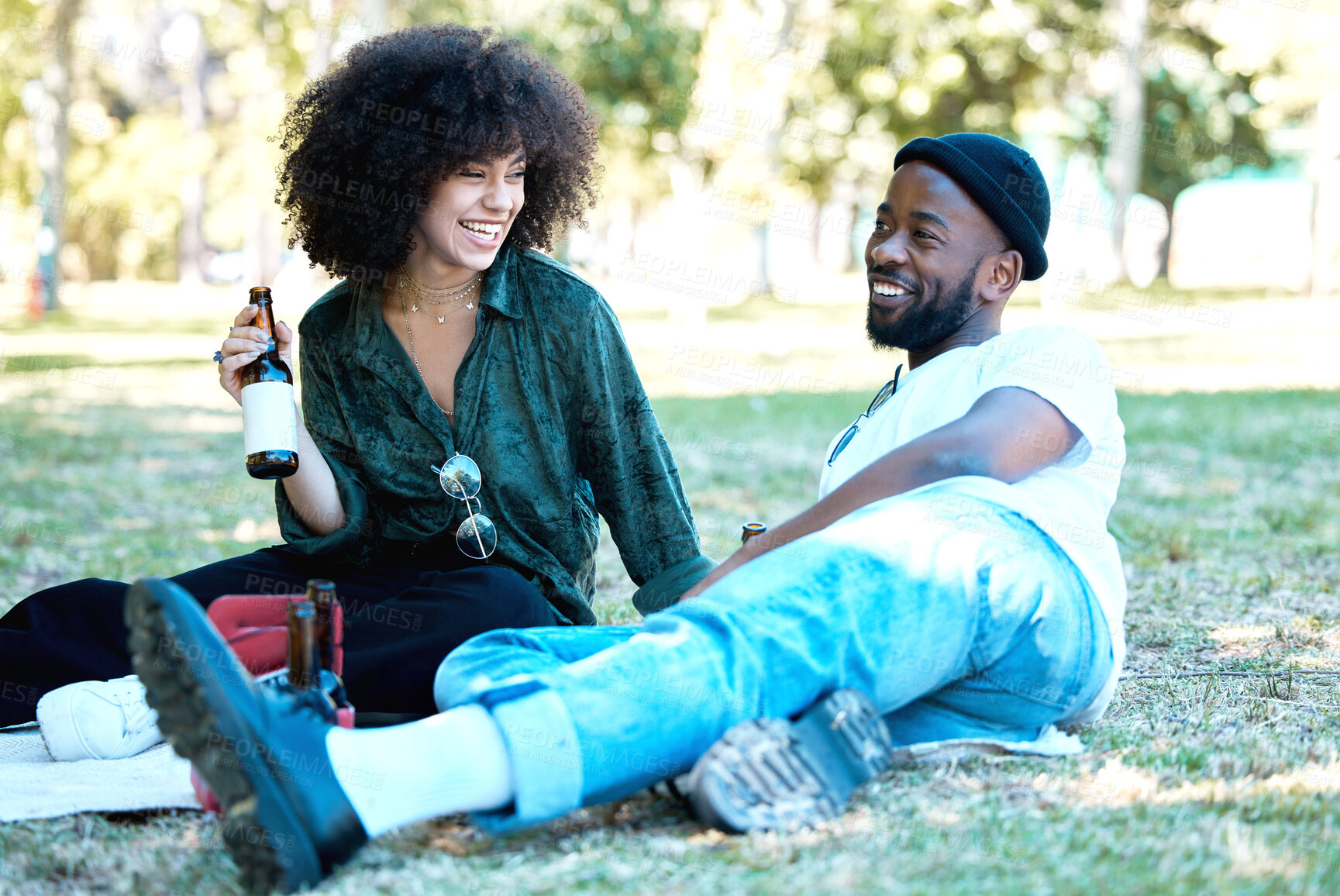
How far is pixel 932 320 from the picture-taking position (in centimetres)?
348

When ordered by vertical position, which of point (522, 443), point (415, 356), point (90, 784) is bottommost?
point (90, 784)

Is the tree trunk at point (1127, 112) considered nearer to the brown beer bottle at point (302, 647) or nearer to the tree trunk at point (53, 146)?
the tree trunk at point (53, 146)

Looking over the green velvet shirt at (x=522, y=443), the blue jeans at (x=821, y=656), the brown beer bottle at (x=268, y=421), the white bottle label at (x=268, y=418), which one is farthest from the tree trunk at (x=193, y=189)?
the blue jeans at (x=821, y=656)

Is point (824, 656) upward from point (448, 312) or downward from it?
downward

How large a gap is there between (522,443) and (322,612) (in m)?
1.10

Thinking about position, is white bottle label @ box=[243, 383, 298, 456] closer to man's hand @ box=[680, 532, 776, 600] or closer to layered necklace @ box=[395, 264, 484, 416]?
layered necklace @ box=[395, 264, 484, 416]

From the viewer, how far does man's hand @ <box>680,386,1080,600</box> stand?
2881mm

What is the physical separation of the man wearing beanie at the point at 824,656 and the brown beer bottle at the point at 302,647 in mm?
149

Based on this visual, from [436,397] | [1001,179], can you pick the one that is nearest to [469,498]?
[436,397]

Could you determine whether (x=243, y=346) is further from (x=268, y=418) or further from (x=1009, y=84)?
(x=1009, y=84)

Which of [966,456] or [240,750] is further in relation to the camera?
[966,456]

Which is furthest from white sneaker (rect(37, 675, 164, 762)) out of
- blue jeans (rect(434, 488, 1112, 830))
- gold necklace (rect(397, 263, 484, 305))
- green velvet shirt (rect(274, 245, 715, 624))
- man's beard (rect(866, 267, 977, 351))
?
man's beard (rect(866, 267, 977, 351))

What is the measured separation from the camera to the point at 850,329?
21.1 meters

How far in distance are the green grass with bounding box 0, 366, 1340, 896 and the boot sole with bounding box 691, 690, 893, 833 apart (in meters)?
0.05
